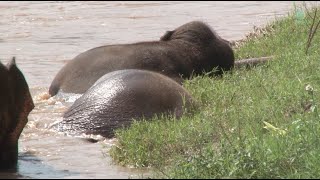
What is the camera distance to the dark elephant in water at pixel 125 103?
906 centimetres

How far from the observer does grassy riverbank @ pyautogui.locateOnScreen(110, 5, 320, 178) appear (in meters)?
6.81

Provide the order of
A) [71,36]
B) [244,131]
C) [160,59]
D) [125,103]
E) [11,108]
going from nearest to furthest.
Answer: [11,108] < [244,131] < [125,103] < [160,59] < [71,36]

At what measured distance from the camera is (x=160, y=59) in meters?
11.3

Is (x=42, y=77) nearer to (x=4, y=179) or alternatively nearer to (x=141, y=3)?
(x=4, y=179)

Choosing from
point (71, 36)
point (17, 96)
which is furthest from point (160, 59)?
point (71, 36)

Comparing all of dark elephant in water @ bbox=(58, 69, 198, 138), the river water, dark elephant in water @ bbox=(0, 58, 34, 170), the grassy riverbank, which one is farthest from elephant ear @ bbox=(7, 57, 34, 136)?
dark elephant in water @ bbox=(58, 69, 198, 138)

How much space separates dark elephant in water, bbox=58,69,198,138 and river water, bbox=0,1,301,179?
0.20 m

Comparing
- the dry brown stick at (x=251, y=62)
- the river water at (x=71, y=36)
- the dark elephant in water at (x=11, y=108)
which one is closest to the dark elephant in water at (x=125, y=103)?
the river water at (x=71, y=36)

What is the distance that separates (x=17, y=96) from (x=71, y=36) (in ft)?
27.4

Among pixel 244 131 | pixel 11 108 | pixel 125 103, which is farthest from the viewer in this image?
pixel 125 103

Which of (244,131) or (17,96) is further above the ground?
(17,96)

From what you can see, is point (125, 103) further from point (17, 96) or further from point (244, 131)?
point (17, 96)

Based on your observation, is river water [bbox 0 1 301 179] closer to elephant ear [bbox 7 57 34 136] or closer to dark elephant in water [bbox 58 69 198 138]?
dark elephant in water [bbox 58 69 198 138]

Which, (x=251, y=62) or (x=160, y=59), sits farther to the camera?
(x=251, y=62)
